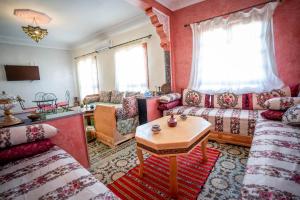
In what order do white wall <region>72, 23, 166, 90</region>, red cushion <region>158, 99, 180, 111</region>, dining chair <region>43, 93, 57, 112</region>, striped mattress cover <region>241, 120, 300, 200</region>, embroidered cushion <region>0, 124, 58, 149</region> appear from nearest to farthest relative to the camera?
striped mattress cover <region>241, 120, 300, 200</region>, embroidered cushion <region>0, 124, 58, 149</region>, dining chair <region>43, 93, 57, 112</region>, red cushion <region>158, 99, 180, 111</region>, white wall <region>72, 23, 166, 90</region>

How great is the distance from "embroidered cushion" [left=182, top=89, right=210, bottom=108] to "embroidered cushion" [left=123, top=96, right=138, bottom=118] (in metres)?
1.07

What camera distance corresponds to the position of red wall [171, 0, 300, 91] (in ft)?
7.74

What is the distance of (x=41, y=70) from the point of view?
5.64 m

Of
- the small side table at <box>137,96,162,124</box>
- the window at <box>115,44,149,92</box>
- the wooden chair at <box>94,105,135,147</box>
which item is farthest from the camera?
the window at <box>115,44,149,92</box>

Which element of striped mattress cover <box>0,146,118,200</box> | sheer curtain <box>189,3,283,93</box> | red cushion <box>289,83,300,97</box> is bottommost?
striped mattress cover <box>0,146,118,200</box>

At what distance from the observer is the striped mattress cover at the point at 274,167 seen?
0.81 metres

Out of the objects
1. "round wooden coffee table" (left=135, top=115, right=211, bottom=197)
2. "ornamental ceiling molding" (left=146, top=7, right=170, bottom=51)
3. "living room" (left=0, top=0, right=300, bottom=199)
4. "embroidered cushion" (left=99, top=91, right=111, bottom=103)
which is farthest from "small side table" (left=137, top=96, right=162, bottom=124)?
"embroidered cushion" (left=99, top=91, right=111, bottom=103)

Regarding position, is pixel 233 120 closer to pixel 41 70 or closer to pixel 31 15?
pixel 31 15

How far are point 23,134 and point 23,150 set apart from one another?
134mm

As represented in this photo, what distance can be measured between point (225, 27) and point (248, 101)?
138 cm

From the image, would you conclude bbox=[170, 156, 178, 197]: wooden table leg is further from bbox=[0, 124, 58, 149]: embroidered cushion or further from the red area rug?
bbox=[0, 124, 58, 149]: embroidered cushion

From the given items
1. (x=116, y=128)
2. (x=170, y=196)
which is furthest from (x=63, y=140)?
(x=170, y=196)

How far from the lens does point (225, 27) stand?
281cm

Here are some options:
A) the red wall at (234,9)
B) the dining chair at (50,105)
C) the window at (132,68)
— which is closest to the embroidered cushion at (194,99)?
the red wall at (234,9)
